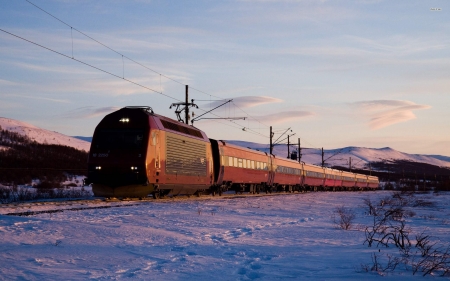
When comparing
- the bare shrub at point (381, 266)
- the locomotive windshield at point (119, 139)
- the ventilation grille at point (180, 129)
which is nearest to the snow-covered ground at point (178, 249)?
the bare shrub at point (381, 266)

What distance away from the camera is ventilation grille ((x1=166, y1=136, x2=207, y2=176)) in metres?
23.3

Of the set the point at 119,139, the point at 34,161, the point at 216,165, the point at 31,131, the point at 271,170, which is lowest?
the point at 271,170

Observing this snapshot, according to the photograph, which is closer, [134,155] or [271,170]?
[134,155]

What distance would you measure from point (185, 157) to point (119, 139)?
434 cm

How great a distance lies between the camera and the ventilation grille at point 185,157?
23344 mm

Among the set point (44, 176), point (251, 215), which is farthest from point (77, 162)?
point (251, 215)

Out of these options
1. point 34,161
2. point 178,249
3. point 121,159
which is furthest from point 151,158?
point 34,161

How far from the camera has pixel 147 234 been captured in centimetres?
1020

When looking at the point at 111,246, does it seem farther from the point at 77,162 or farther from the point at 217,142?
the point at 77,162

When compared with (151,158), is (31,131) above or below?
above

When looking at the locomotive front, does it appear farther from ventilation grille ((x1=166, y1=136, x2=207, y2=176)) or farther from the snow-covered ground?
the snow-covered ground

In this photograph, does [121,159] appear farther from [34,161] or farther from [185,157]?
[34,161]

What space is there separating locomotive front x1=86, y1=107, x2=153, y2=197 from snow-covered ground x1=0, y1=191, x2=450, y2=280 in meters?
7.60

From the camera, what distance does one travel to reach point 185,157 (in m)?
25.3
